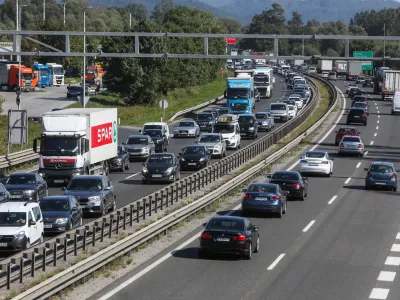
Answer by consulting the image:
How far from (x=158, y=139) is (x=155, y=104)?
41.6 m

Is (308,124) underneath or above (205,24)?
underneath

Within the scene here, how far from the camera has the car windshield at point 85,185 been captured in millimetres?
35062

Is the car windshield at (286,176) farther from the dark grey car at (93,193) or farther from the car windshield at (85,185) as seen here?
the car windshield at (85,185)

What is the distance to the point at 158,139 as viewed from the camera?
59812 millimetres

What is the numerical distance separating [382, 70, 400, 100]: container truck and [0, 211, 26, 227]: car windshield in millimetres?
88486

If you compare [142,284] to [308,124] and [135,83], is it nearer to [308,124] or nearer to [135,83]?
[308,124]

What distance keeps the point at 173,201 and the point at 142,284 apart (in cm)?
1413

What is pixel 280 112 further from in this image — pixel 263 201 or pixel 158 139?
pixel 263 201

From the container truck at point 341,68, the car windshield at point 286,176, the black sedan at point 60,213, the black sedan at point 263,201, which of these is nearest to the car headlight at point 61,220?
the black sedan at point 60,213

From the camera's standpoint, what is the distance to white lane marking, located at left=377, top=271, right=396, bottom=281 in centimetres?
2414

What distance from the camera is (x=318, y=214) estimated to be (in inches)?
1436

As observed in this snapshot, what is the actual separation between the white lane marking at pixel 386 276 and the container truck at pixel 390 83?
88247mm

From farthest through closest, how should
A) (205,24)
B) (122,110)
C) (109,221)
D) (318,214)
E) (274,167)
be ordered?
(205,24), (122,110), (274,167), (318,214), (109,221)

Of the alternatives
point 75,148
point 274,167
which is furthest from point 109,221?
point 274,167
